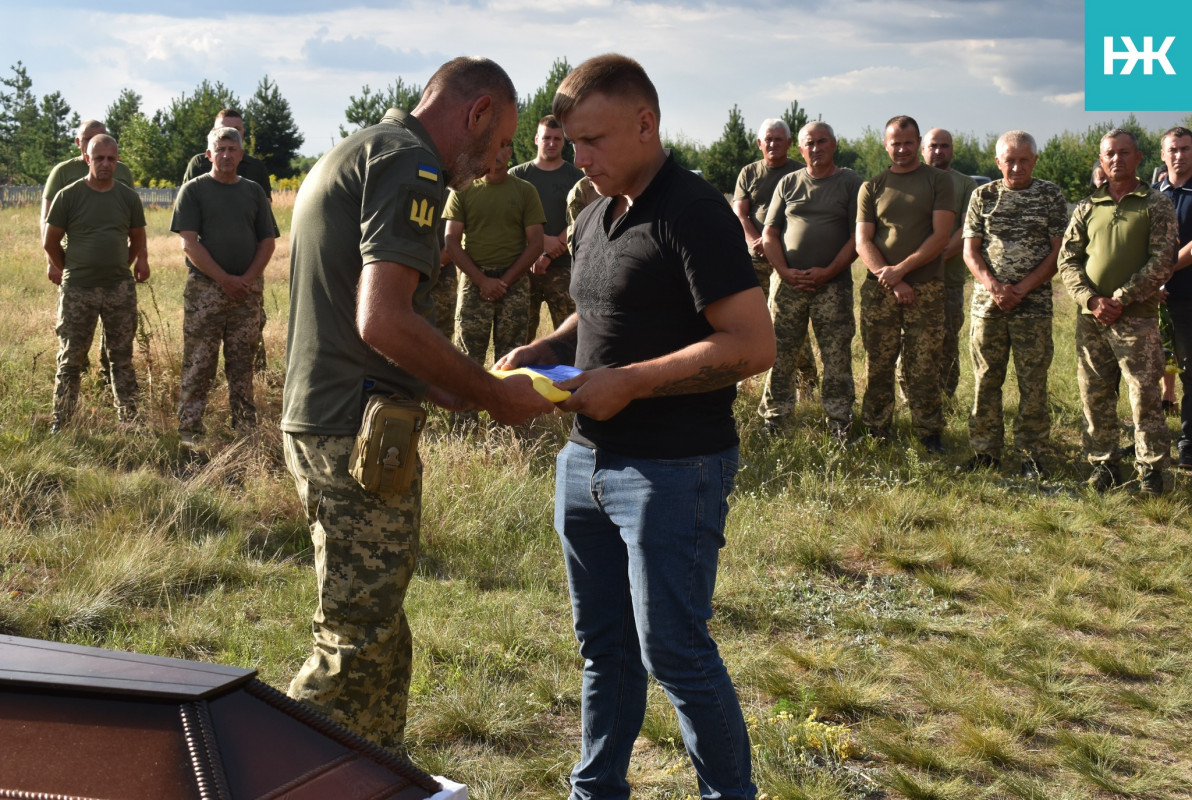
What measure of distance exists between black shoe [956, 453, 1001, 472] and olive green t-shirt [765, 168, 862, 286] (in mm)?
1673

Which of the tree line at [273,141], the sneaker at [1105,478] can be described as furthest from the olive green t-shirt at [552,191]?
the tree line at [273,141]

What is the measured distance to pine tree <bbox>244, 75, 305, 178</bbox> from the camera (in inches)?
2078

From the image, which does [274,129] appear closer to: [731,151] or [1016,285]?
[731,151]

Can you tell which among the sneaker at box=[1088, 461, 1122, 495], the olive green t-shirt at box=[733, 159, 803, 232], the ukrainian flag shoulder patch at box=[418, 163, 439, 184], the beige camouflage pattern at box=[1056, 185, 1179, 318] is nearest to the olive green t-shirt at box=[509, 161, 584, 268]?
the olive green t-shirt at box=[733, 159, 803, 232]

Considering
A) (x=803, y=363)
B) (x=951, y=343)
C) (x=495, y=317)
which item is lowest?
(x=803, y=363)

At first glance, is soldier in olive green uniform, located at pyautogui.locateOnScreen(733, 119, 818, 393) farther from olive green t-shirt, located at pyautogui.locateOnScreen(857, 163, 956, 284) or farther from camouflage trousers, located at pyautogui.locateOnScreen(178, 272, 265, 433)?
camouflage trousers, located at pyautogui.locateOnScreen(178, 272, 265, 433)

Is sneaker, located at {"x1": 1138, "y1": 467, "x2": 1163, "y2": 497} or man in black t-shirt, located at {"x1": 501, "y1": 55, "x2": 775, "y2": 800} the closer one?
man in black t-shirt, located at {"x1": 501, "y1": 55, "x2": 775, "y2": 800}

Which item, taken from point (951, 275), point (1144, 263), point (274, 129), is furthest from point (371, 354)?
point (274, 129)

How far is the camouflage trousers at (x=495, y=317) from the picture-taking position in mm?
8586

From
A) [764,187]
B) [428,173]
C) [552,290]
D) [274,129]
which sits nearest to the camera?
[428,173]

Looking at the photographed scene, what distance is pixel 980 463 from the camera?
7574mm

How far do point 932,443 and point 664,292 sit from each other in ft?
19.5

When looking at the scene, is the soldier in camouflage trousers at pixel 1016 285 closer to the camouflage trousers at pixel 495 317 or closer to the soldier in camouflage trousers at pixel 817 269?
the soldier in camouflage trousers at pixel 817 269

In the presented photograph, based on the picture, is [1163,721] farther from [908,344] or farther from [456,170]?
[908,344]
